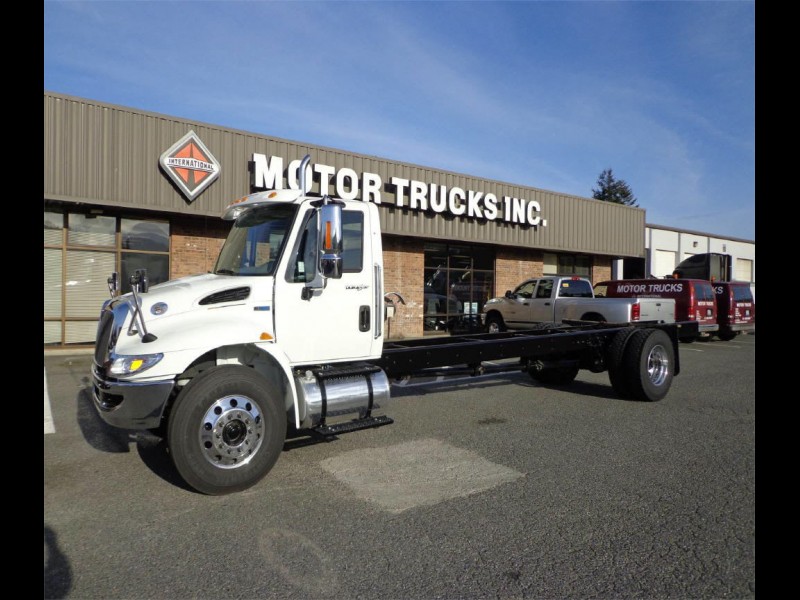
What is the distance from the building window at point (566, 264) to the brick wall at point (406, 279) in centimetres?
657

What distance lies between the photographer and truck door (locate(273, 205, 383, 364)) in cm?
512

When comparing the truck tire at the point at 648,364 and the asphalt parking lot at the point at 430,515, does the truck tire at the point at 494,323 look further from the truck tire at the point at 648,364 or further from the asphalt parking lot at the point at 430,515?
the asphalt parking lot at the point at 430,515

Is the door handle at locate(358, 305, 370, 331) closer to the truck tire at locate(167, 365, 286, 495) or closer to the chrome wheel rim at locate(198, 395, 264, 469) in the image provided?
the truck tire at locate(167, 365, 286, 495)

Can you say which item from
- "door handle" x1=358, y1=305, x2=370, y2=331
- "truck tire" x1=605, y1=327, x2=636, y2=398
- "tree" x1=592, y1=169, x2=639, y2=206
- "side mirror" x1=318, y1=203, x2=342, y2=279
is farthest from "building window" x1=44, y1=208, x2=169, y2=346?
"tree" x1=592, y1=169, x2=639, y2=206

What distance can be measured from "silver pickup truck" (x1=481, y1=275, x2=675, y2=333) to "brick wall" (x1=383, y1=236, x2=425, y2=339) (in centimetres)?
230

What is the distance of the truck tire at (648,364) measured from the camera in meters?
7.84

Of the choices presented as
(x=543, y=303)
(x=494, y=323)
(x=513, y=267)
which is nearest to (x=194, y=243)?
(x=494, y=323)

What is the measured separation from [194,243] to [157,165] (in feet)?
7.00

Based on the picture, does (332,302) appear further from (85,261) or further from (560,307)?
(560,307)

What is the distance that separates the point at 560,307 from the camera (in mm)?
14945

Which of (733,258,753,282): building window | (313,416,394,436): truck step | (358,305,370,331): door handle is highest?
(733,258,753,282): building window

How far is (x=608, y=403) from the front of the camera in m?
7.97
